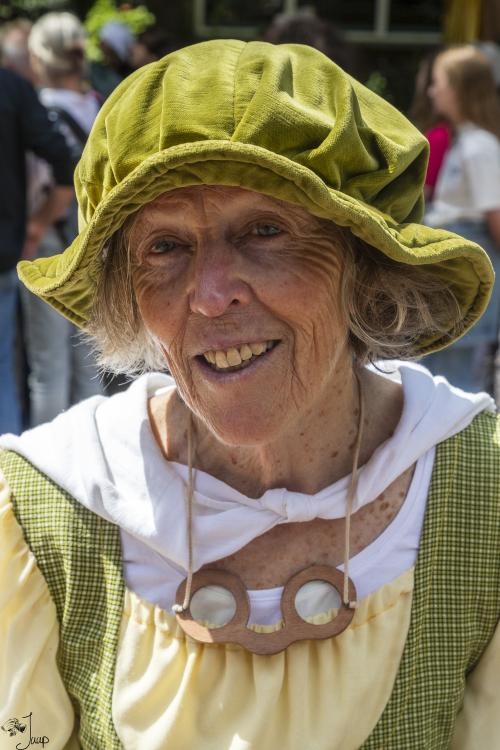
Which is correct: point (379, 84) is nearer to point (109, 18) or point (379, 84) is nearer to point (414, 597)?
point (109, 18)

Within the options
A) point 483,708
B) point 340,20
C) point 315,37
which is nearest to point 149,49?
point 315,37

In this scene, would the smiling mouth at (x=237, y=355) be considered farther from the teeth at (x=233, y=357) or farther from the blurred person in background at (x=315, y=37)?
the blurred person in background at (x=315, y=37)

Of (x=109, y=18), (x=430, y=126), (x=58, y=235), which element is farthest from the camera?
(x=109, y=18)

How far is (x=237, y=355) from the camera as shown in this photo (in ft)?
5.64

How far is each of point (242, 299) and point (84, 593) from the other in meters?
0.63

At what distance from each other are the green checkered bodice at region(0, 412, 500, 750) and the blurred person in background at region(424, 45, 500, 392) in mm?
2697

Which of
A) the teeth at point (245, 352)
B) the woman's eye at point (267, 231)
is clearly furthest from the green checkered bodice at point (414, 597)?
the woman's eye at point (267, 231)

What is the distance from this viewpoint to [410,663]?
1.84m

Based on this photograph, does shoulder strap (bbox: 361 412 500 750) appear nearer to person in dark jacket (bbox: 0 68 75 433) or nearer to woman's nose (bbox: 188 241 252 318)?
woman's nose (bbox: 188 241 252 318)

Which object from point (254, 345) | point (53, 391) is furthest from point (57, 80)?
point (254, 345)

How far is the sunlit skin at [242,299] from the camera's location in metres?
1.70

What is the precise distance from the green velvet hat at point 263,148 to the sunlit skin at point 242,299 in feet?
0.29

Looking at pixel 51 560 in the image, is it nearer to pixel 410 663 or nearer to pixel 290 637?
pixel 290 637

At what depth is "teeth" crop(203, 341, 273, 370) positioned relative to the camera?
1.72m
